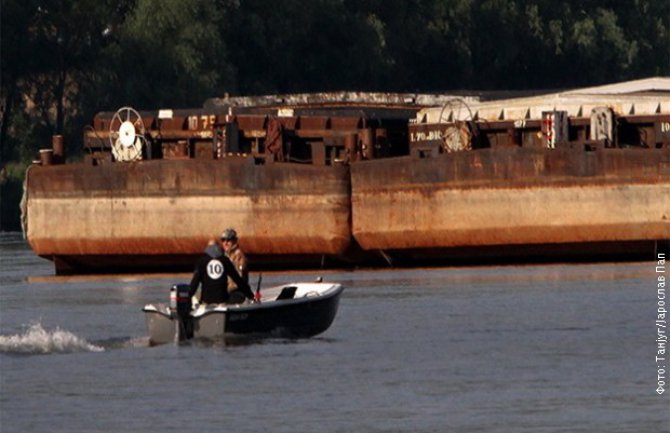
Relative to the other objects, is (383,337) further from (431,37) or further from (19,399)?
(431,37)

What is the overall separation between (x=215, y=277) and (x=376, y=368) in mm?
3535

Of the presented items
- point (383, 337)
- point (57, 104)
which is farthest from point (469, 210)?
point (57, 104)

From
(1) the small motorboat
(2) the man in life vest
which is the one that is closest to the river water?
(1) the small motorboat

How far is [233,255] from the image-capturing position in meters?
34.4

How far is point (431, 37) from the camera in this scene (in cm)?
10756

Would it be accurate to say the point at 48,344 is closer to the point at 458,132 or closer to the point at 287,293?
the point at 287,293

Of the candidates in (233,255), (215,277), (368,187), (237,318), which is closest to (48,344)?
(215,277)

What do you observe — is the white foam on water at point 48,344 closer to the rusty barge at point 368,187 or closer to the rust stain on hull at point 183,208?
the rusty barge at point 368,187

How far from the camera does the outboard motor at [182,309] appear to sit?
33.3m

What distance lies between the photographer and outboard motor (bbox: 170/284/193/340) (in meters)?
33.3

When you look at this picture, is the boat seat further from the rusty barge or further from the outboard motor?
the rusty barge

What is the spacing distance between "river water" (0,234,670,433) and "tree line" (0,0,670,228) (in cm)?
4917

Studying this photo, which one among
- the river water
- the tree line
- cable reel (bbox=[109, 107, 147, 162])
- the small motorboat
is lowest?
the river water

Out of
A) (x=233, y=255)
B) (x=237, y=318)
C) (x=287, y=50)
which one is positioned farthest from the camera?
(x=287, y=50)
